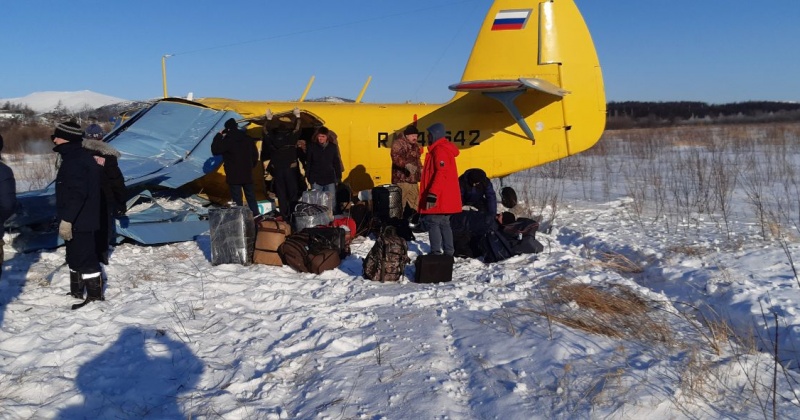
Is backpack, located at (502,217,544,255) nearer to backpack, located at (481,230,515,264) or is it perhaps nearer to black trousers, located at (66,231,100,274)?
backpack, located at (481,230,515,264)

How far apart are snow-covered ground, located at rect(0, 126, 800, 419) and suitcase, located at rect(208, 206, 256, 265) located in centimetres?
19

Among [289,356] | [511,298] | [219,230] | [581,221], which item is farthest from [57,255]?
[581,221]

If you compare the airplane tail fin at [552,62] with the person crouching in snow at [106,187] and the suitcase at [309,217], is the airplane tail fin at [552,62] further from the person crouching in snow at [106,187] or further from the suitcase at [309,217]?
the person crouching in snow at [106,187]

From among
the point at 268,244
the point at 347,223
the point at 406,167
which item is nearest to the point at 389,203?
the point at 406,167

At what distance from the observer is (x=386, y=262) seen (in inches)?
245

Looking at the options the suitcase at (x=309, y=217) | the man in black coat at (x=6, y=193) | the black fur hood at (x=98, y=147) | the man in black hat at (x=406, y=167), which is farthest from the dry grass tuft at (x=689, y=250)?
the man in black coat at (x=6, y=193)

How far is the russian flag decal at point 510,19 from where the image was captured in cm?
946

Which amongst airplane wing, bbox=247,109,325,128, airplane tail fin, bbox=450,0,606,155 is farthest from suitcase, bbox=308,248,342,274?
airplane tail fin, bbox=450,0,606,155

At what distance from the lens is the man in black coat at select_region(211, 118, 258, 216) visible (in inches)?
330

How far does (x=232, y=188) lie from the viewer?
8.69 meters

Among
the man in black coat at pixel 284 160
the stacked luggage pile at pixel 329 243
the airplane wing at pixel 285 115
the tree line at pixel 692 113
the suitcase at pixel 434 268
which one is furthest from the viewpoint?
the tree line at pixel 692 113

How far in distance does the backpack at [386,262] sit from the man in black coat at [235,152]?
2866 millimetres

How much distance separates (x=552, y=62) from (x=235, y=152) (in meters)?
5.18

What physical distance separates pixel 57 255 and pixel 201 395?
469 centimetres
